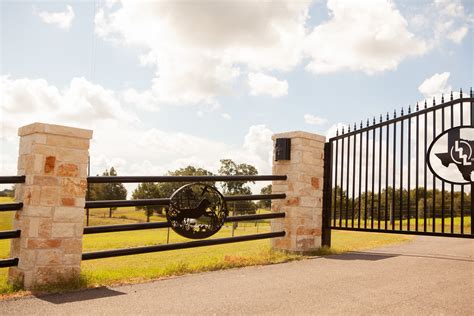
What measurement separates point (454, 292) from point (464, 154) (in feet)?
11.6

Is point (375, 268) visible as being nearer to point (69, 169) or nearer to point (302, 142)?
point (302, 142)

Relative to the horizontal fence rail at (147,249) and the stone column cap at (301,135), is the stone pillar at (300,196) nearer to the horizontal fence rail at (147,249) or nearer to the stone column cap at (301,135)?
the stone column cap at (301,135)

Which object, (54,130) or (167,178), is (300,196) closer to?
(167,178)

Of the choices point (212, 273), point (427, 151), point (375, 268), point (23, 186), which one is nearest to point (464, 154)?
point (427, 151)

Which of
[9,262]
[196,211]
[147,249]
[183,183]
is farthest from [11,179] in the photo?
[183,183]

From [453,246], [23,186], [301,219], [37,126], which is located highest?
[37,126]

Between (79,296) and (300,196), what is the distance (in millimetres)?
4575

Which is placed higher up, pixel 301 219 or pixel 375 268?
pixel 301 219

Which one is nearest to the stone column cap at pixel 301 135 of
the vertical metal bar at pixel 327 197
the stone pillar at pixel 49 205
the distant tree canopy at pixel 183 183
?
the vertical metal bar at pixel 327 197

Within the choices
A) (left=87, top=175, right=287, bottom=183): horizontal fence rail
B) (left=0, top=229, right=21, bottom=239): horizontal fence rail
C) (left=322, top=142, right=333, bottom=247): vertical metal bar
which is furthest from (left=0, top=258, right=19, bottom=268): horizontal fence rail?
(left=322, top=142, right=333, bottom=247): vertical metal bar

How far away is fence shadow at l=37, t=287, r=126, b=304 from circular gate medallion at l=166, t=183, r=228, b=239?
167 centimetres

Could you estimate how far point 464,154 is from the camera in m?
7.43

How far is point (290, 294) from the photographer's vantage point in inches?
179

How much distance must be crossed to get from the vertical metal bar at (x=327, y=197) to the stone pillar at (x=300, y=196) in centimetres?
29
